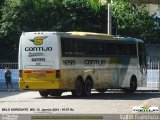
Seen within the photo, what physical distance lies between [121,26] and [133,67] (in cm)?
1760

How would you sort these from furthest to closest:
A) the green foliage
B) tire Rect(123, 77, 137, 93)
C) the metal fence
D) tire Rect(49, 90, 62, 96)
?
the green foliage < the metal fence < tire Rect(123, 77, 137, 93) < tire Rect(49, 90, 62, 96)

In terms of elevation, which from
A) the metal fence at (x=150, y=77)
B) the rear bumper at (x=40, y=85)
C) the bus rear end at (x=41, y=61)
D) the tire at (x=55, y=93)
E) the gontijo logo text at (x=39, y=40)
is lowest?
the metal fence at (x=150, y=77)

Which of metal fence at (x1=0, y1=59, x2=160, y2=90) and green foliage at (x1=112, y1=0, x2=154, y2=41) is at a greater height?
green foliage at (x1=112, y1=0, x2=154, y2=41)

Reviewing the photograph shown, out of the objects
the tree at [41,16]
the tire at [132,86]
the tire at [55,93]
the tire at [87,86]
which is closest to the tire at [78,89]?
the tire at [87,86]

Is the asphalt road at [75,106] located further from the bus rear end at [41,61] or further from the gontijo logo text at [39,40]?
the gontijo logo text at [39,40]

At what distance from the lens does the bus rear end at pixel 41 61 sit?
29.0m

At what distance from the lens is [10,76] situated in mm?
40688

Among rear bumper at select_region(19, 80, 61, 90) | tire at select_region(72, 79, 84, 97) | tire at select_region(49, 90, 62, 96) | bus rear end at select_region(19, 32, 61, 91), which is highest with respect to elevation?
bus rear end at select_region(19, 32, 61, 91)

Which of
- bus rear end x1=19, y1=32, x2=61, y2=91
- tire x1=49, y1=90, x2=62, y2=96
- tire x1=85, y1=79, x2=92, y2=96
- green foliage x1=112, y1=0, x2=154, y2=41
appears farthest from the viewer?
green foliage x1=112, y1=0, x2=154, y2=41

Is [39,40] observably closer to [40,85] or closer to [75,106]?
[40,85]

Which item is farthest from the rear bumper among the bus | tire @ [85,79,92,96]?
tire @ [85,79,92,96]

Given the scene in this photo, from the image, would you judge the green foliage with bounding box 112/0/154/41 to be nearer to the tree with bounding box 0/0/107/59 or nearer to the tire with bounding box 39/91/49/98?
the tree with bounding box 0/0/107/59

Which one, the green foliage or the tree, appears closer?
the tree

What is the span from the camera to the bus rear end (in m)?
29.0
